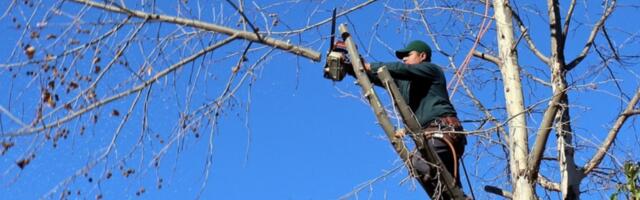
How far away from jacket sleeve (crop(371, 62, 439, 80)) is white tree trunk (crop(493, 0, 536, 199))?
521mm

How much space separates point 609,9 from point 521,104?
1124mm

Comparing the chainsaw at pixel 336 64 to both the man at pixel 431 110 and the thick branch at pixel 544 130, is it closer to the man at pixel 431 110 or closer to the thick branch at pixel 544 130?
the man at pixel 431 110

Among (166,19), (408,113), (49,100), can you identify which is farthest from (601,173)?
(49,100)

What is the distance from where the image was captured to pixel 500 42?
25.1 ft

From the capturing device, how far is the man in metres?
6.52

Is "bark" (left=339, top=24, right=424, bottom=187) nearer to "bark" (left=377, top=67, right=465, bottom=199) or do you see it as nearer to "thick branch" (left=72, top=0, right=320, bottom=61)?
"bark" (left=377, top=67, right=465, bottom=199)

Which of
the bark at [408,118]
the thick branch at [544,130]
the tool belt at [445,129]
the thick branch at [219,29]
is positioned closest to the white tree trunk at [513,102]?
the thick branch at [544,130]

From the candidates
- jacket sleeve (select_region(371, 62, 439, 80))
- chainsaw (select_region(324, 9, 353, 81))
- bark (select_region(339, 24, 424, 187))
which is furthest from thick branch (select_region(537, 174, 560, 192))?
→ chainsaw (select_region(324, 9, 353, 81))

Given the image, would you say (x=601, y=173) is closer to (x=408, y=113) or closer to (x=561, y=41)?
(x=561, y=41)

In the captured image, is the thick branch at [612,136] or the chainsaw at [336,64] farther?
the thick branch at [612,136]

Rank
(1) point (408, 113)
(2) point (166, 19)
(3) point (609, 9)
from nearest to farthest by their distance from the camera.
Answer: (2) point (166, 19), (1) point (408, 113), (3) point (609, 9)

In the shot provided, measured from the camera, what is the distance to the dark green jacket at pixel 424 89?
21.8 feet

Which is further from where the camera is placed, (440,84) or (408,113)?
(440,84)

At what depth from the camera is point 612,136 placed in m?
7.56
